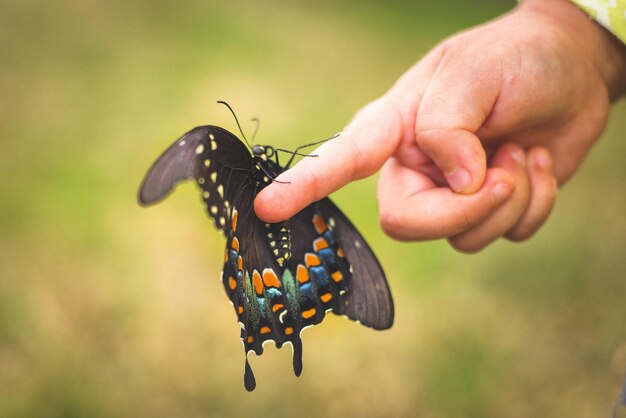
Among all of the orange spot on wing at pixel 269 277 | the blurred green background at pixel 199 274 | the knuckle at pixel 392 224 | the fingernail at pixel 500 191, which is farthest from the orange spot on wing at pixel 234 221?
the blurred green background at pixel 199 274

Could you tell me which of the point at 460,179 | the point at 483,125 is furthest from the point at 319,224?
the point at 483,125

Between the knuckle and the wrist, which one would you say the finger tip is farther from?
the wrist

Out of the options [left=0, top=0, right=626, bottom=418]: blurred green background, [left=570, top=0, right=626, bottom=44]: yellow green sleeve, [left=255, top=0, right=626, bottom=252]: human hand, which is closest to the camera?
[left=255, top=0, right=626, bottom=252]: human hand

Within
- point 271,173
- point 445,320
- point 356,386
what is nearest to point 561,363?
point 445,320

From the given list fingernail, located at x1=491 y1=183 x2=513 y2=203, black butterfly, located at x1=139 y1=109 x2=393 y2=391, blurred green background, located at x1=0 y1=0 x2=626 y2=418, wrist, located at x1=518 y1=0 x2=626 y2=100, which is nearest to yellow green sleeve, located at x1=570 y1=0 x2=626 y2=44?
wrist, located at x1=518 y1=0 x2=626 y2=100

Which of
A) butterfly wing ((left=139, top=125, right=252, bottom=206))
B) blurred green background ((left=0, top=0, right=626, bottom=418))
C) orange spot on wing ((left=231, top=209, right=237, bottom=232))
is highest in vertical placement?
butterfly wing ((left=139, top=125, right=252, bottom=206))

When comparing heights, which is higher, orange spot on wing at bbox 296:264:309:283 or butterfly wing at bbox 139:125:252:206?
butterfly wing at bbox 139:125:252:206

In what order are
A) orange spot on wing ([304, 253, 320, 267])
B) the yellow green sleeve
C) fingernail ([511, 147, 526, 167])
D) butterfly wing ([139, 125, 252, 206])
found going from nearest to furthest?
butterfly wing ([139, 125, 252, 206])
orange spot on wing ([304, 253, 320, 267])
the yellow green sleeve
fingernail ([511, 147, 526, 167])
